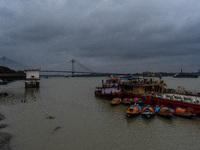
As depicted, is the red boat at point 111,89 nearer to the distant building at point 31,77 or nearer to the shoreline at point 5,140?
the shoreline at point 5,140

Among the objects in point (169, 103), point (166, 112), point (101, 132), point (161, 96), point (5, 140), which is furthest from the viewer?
point (161, 96)

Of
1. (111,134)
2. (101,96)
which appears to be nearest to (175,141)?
(111,134)

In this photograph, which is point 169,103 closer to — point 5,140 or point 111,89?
point 111,89

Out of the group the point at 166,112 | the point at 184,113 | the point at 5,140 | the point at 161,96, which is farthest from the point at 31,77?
the point at 184,113

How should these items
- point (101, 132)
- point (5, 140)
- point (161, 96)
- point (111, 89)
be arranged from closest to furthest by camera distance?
point (5, 140)
point (101, 132)
point (161, 96)
point (111, 89)

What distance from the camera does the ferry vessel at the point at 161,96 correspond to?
861 inches

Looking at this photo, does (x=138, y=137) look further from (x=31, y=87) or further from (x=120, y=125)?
(x=31, y=87)

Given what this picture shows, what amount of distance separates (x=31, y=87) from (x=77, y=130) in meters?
54.4

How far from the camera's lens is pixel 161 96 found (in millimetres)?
26906

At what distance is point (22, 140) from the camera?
1505 centimetres

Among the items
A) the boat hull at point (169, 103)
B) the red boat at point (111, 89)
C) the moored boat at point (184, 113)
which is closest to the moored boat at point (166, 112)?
the moored boat at point (184, 113)

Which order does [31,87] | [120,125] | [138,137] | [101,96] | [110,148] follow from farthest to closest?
[31,87] < [101,96] < [120,125] < [138,137] < [110,148]

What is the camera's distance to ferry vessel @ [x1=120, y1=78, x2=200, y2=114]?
2187cm

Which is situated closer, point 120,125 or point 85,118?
point 120,125
